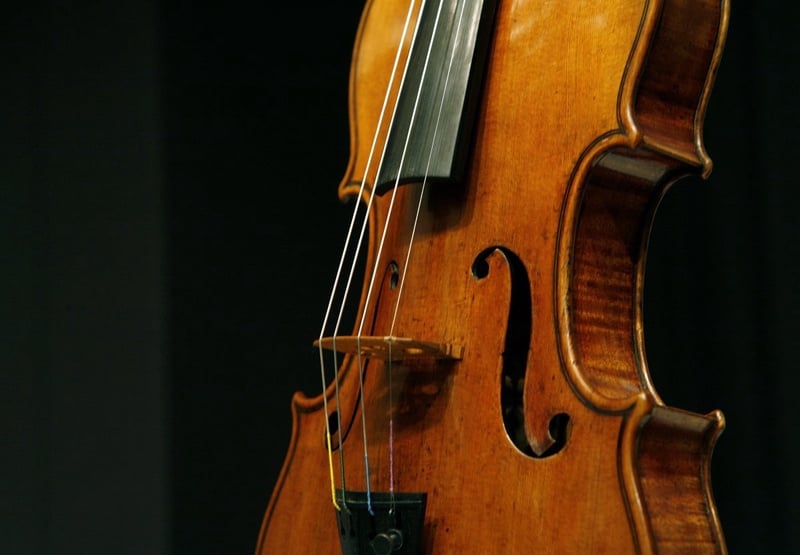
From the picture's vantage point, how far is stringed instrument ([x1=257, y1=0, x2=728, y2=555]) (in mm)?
1004

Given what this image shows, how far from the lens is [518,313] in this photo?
1112 mm

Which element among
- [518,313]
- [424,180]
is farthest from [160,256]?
[518,313]

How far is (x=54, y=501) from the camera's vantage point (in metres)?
1.94

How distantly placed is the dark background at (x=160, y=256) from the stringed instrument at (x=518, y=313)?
76 centimetres

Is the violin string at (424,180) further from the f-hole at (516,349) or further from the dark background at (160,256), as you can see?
the dark background at (160,256)

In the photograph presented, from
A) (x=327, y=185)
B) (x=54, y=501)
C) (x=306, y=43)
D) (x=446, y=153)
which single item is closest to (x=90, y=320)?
(x=54, y=501)

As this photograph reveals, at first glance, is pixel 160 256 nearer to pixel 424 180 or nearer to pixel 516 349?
pixel 424 180

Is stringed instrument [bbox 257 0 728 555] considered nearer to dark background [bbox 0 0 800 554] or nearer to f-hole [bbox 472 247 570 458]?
f-hole [bbox 472 247 570 458]

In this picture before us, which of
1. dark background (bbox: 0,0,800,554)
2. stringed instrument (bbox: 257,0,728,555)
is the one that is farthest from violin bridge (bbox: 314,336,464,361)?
dark background (bbox: 0,0,800,554)

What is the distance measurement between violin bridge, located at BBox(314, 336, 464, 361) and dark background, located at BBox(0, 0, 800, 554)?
914 mm

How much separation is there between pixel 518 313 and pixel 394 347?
137 millimetres

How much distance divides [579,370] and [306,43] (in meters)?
1.38

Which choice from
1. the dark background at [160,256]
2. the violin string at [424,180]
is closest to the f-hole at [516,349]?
the violin string at [424,180]

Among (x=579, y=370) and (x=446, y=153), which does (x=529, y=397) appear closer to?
(x=579, y=370)
